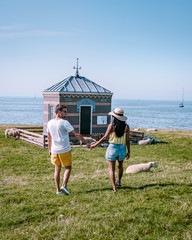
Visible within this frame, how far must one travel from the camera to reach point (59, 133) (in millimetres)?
6492

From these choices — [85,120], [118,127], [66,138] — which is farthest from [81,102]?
[66,138]

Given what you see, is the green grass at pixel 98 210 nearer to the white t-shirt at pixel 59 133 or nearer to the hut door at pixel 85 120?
the white t-shirt at pixel 59 133

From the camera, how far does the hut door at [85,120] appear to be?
21203 millimetres

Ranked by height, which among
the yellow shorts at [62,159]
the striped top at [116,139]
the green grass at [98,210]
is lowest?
the green grass at [98,210]

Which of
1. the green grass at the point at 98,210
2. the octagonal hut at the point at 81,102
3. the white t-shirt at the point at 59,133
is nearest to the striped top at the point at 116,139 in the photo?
the white t-shirt at the point at 59,133

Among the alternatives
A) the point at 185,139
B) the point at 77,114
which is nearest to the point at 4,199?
the point at 77,114

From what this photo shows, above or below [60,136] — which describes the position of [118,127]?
above

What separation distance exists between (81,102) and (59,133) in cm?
1464

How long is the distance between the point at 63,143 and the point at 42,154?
9761 millimetres

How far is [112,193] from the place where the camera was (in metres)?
6.86

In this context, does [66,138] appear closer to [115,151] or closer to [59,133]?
[59,133]

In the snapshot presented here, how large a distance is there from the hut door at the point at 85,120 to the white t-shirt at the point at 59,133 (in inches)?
575

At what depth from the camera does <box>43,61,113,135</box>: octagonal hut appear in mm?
20609

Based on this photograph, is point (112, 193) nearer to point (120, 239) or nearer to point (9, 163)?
point (120, 239)
